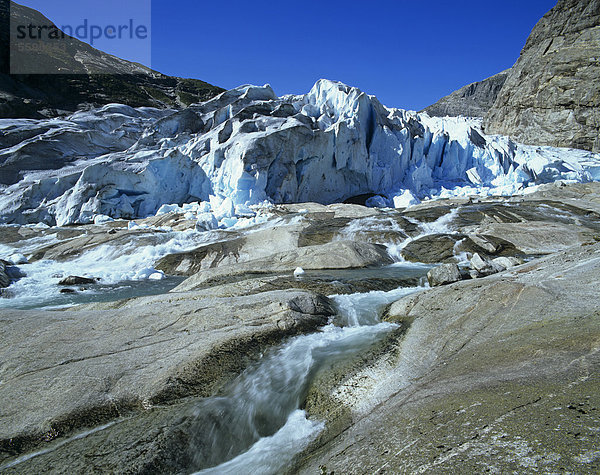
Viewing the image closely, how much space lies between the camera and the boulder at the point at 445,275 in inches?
284

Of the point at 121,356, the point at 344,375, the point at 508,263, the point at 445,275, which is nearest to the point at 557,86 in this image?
the point at 508,263

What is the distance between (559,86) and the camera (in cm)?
4444

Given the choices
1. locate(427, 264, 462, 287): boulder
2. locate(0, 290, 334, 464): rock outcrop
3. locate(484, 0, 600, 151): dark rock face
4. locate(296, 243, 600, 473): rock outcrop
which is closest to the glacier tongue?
locate(484, 0, 600, 151): dark rock face

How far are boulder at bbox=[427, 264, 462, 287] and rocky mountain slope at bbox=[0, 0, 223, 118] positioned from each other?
4512 centimetres

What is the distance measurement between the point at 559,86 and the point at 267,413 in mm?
57639

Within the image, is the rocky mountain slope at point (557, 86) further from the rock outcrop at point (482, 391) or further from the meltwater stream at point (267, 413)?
the meltwater stream at point (267, 413)

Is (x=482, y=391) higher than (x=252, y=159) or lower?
lower

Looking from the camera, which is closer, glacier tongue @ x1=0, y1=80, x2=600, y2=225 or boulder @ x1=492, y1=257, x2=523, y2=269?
boulder @ x1=492, y1=257, x2=523, y2=269

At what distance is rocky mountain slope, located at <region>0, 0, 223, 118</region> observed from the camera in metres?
40.5

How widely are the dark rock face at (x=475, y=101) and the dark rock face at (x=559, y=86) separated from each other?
2013cm

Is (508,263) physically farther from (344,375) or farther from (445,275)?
(344,375)

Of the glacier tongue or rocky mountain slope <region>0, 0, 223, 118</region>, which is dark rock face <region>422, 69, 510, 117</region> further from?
rocky mountain slope <region>0, 0, 223, 118</region>

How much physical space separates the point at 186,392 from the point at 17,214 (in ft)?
89.1

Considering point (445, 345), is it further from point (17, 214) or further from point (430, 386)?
point (17, 214)
